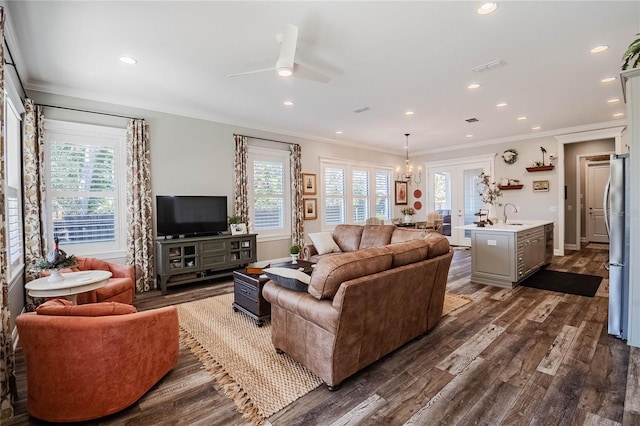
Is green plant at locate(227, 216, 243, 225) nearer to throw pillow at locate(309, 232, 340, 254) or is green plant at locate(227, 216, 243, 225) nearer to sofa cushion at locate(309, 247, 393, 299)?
throw pillow at locate(309, 232, 340, 254)

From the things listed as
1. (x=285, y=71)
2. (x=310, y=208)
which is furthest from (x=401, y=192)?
(x=285, y=71)

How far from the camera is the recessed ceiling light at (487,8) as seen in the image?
248 centimetres

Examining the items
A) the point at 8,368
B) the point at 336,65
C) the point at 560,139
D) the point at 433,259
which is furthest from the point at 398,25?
the point at 560,139

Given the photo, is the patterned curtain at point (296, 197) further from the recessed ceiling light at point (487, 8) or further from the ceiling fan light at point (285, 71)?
the recessed ceiling light at point (487, 8)

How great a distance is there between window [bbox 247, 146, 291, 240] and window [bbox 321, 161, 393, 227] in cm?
120

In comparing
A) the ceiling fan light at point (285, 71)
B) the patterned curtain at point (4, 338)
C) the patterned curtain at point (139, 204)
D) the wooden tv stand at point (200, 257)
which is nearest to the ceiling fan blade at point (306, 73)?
the ceiling fan light at point (285, 71)

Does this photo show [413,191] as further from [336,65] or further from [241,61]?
[241,61]

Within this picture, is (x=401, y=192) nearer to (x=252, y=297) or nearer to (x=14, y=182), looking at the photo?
(x=252, y=297)

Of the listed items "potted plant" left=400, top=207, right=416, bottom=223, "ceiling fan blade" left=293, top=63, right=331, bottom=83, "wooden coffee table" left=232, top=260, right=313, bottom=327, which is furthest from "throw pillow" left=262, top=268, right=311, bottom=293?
"potted plant" left=400, top=207, right=416, bottom=223

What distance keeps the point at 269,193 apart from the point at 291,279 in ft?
13.9

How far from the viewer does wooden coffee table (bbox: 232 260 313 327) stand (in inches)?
132

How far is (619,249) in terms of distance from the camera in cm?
298

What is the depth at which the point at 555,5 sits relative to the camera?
2.52m

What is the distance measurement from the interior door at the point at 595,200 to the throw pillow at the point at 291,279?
10106mm
